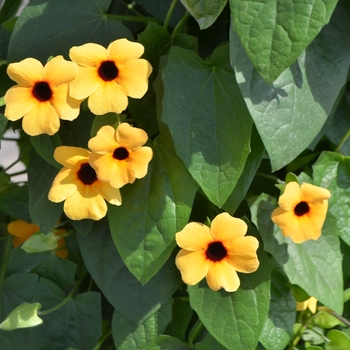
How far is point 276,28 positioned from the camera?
16.0 inches

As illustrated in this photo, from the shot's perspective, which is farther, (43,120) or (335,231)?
(335,231)

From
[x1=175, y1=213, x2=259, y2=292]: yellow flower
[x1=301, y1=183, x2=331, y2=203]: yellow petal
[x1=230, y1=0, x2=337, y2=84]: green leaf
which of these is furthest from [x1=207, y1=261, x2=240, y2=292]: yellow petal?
[x1=230, y1=0, x2=337, y2=84]: green leaf

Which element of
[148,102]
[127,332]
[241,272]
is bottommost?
[127,332]

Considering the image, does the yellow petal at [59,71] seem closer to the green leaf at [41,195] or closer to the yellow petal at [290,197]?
the green leaf at [41,195]

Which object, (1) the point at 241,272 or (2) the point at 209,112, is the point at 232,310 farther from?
(2) the point at 209,112

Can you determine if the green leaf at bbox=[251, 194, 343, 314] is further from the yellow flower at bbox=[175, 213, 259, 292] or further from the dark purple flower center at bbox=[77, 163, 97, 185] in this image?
the dark purple flower center at bbox=[77, 163, 97, 185]

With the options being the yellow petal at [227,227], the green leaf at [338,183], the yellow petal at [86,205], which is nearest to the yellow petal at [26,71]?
the yellow petal at [86,205]

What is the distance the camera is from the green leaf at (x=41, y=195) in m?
0.54

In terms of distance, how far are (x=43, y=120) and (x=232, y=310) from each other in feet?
0.89

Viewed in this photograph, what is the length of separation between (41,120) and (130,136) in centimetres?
8

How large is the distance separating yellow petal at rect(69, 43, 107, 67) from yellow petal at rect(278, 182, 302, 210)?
21 cm

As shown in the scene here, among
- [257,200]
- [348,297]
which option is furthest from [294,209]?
[348,297]

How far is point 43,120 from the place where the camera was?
474 millimetres

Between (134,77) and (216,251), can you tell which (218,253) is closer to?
(216,251)
